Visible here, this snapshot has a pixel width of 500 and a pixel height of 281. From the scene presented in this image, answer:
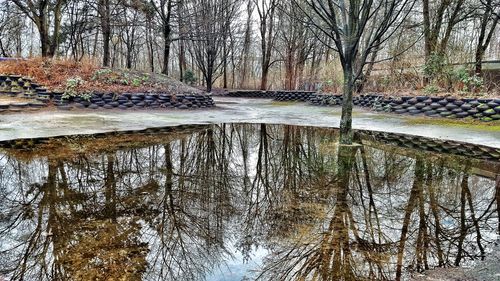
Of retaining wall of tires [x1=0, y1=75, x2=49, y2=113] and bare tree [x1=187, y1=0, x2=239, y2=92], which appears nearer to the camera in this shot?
retaining wall of tires [x1=0, y1=75, x2=49, y2=113]

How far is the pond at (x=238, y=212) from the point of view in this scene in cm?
234

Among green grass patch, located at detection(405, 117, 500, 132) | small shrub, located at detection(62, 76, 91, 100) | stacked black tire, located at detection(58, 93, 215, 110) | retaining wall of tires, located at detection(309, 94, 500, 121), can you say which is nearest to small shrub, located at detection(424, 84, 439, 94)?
retaining wall of tires, located at detection(309, 94, 500, 121)

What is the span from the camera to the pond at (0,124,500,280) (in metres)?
2.34

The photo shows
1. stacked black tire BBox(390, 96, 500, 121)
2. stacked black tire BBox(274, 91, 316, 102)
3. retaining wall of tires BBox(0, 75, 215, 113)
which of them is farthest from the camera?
stacked black tire BBox(274, 91, 316, 102)

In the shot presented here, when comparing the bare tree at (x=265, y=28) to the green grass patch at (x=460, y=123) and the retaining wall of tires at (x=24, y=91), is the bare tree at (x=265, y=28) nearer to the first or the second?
the green grass patch at (x=460, y=123)

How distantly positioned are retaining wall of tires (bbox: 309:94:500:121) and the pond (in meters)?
4.21

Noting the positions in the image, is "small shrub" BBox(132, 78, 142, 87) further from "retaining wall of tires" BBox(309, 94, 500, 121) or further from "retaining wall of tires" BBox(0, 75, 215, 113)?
"retaining wall of tires" BBox(309, 94, 500, 121)


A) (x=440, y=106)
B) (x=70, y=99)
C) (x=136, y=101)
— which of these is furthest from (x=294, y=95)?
(x=70, y=99)

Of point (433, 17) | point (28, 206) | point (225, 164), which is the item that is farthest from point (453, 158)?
point (433, 17)

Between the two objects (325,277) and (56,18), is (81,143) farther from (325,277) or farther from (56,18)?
(56,18)

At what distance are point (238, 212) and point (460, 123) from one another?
869cm

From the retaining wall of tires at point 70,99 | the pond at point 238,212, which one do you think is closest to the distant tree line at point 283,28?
the pond at point 238,212

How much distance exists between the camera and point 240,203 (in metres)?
3.65

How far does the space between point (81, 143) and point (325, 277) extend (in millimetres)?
5345
